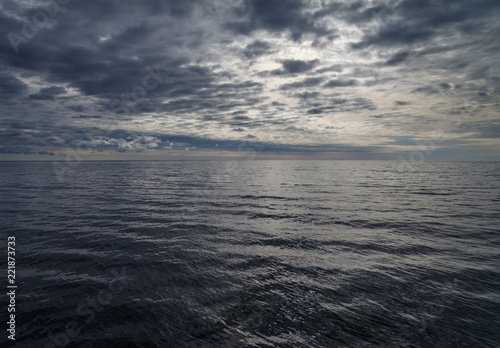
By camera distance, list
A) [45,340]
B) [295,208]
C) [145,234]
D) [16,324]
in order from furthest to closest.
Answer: [295,208]
[145,234]
[16,324]
[45,340]

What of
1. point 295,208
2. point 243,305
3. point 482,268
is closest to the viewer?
point 243,305

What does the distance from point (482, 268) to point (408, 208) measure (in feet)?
62.6

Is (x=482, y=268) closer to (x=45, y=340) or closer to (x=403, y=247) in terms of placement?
(x=403, y=247)

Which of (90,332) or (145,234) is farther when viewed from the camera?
(145,234)

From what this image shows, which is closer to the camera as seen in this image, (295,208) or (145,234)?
(145,234)

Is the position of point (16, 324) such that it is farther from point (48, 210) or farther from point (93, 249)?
point (48, 210)

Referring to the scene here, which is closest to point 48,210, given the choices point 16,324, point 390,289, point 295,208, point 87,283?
point 87,283

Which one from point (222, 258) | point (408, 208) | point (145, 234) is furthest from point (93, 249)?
point (408, 208)

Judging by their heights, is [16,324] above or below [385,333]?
below

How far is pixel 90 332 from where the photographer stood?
8.06 metres

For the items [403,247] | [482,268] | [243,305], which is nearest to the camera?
[243,305]

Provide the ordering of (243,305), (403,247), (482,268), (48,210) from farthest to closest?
(48,210) < (403,247) < (482,268) < (243,305)

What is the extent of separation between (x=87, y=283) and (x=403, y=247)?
1886cm

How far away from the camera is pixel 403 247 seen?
16.8 metres
